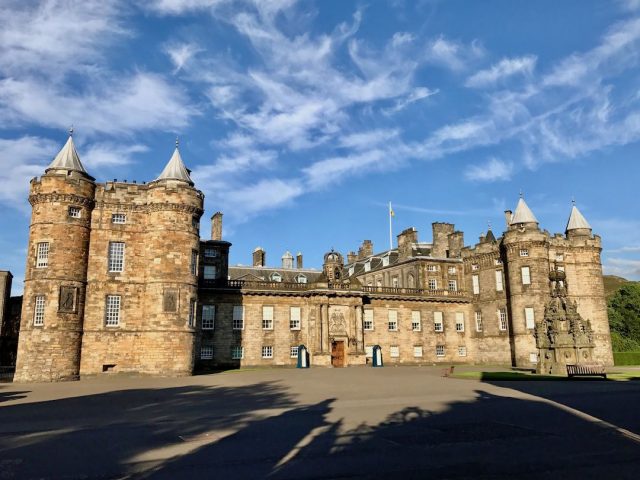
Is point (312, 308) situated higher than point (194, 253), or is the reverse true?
point (194, 253)

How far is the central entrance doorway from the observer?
45094mm

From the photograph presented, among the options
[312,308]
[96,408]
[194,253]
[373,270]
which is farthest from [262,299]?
[96,408]

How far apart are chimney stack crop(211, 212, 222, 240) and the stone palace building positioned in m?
0.13

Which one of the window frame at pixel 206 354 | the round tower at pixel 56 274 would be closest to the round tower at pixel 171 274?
the round tower at pixel 56 274

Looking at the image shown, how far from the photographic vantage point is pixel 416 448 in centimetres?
1038

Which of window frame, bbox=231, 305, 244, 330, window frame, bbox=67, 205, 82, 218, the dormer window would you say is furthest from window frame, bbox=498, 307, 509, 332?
window frame, bbox=67, 205, 82, 218

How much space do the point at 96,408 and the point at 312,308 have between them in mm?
29383

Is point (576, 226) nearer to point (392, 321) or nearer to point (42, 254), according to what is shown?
point (392, 321)

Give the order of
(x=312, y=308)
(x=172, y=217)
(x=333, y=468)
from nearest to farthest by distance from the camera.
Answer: (x=333, y=468) < (x=172, y=217) < (x=312, y=308)

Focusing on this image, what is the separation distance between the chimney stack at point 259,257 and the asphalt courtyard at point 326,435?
39183 mm

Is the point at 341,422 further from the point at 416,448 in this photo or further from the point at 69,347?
the point at 69,347

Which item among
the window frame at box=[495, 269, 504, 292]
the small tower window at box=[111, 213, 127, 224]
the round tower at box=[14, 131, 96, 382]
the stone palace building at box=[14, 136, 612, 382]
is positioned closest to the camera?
the round tower at box=[14, 131, 96, 382]

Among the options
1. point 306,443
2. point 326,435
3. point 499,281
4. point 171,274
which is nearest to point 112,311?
point 171,274

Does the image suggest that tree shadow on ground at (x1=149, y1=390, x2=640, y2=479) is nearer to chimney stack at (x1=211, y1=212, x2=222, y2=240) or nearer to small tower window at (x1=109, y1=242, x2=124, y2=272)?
small tower window at (x1=109, y1=242, x2=124, y2=272)
